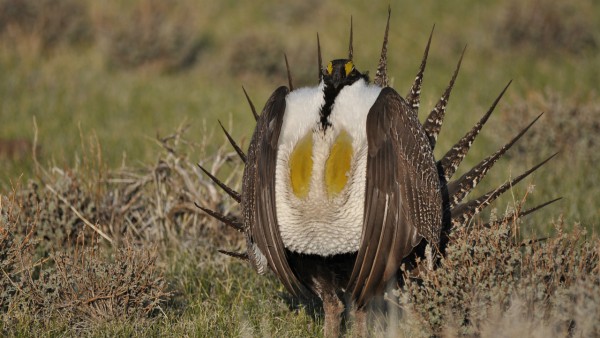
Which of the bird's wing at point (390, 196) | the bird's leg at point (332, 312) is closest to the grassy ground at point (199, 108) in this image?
the bird's leg at point (332, 312)

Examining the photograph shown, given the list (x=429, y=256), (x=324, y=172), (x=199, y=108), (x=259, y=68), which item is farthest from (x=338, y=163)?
(x=259, y=68)

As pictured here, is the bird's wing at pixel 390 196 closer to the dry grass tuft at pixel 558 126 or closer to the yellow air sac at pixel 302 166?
the yellow air sac at pixel 302 166

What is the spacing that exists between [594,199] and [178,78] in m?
4.44

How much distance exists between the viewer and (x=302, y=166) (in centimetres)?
270

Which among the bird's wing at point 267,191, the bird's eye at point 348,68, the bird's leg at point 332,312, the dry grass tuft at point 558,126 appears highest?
the dry grass tuft at point 558,126

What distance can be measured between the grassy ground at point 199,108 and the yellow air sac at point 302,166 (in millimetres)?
575

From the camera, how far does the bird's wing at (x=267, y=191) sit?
2713 mm

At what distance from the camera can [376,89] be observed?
280 centimetres

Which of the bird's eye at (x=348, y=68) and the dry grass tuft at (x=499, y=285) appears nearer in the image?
the dry grass tuft at (x=499, y=285)

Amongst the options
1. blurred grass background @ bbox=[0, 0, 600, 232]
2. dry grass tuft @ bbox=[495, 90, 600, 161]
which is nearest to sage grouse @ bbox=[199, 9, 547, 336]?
blurred grass background @ bbox=[0, 0, 600, 232]

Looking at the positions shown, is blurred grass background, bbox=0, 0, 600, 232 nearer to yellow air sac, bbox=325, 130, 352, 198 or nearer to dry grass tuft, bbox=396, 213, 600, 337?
dry grass tuft, bbox=396, 213, 600, 337

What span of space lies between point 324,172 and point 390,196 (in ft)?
0.73

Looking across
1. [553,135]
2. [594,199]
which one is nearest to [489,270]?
[594,199]

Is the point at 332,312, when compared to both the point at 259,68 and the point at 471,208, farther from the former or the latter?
the point at 259,68
